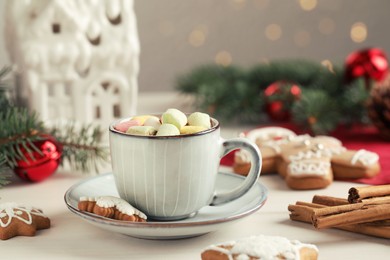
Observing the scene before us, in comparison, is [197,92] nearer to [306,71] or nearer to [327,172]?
[306,71]

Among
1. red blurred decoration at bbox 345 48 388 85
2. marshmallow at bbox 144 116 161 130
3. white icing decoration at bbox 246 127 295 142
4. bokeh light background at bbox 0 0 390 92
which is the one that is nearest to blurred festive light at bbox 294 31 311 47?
bokeh light background at bbox 0 0 390 92

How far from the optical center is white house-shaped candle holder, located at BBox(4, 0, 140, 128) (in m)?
1.02

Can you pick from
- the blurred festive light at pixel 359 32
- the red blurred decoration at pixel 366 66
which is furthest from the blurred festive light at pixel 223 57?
the red blurred decoration at pixel 366 66

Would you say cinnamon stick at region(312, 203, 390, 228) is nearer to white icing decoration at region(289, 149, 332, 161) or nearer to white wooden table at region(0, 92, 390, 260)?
white wooden table at region(0, 92, 390, 260)

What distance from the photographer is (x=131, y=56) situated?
108cm

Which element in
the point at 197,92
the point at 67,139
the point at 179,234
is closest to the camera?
the point at 179,234

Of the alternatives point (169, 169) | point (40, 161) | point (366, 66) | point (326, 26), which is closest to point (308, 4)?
point (326, 26)

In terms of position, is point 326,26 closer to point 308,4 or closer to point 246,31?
point 308,4

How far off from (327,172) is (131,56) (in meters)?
0.40

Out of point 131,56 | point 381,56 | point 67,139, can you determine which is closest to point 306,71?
point 381,56

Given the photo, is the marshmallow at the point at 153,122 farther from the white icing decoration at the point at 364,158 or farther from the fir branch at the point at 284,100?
the fir branch at the point at 284,100

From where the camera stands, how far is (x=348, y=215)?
0.70m

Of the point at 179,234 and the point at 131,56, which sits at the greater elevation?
the point at 131,56

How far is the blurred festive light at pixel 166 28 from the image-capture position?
1.71 meters
